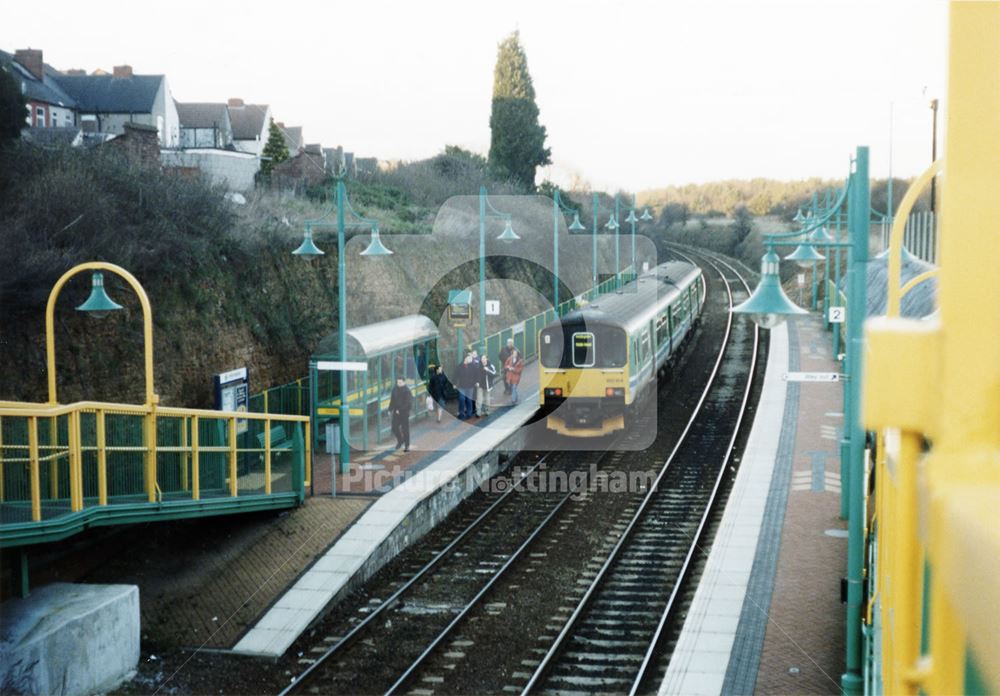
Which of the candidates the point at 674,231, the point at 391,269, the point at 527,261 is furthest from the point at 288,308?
the point at 674,231

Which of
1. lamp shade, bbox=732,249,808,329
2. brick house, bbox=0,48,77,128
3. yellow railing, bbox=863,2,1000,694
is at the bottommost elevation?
lamp shade, bbox=732,249,808,329

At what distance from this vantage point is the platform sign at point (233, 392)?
17109 mm

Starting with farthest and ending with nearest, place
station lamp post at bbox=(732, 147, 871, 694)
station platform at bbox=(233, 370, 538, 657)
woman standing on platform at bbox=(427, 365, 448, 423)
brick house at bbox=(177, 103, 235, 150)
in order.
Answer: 1. brick house at bbox=(177, 103, 235, 150)
2. woman standing on platform at bbox=(427, 365, 448, 423)
3. station platform at bbox=(233, 370, 538, 657)
4. station lamp post at bbox=(732, 147, 871, 694)

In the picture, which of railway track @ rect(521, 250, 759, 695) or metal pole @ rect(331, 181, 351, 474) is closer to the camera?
railway track @ rect(521, 250, 759, 695)

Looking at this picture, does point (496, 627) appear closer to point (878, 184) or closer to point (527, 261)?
point (527, 261)

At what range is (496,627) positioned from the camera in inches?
516

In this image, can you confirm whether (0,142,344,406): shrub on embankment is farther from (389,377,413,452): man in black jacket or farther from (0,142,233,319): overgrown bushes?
(389,377,413,452): man in black jacket

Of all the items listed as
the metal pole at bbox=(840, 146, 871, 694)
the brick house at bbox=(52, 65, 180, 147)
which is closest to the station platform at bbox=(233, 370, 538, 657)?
the metal pole at bbox=(840, 146, 871, 694)

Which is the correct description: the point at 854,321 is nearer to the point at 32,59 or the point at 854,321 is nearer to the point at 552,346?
the point at 552,346

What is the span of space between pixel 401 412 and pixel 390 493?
10.4 ft

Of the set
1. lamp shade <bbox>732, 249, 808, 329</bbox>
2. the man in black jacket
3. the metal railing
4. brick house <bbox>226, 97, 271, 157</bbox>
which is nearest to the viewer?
the metal railing

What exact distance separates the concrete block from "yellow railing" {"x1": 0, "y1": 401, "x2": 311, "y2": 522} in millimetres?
1025

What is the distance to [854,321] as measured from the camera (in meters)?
11.9

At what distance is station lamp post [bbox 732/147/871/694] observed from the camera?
1019 cm
